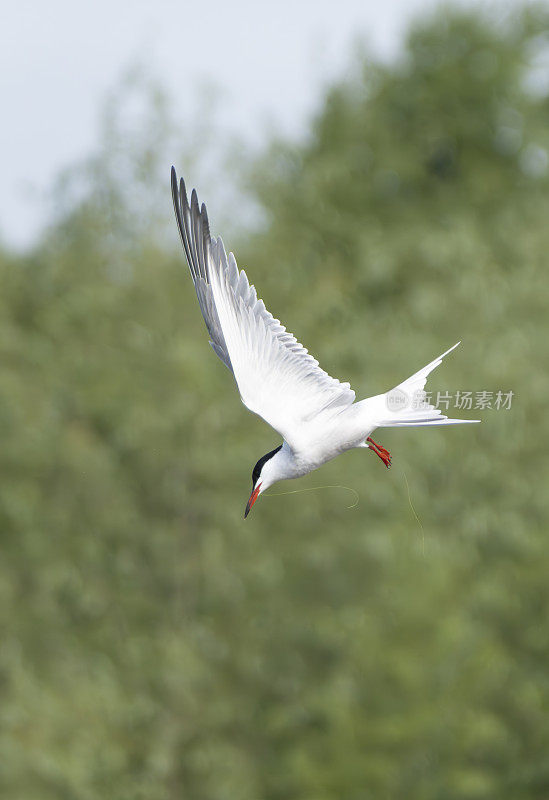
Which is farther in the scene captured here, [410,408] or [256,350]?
[256,350]

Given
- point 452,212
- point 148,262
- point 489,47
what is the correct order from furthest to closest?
point 489,47
point 452,212
point 148,262

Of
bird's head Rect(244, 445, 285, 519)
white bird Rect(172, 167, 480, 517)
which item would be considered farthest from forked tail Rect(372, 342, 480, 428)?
bird's head Rect(244, 445, 285, 519)

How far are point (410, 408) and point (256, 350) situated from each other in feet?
1.56

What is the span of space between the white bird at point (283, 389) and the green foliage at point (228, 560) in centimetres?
1212

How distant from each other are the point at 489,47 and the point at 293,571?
23.0 meters

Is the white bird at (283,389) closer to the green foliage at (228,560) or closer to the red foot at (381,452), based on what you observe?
the red foot at (381,452)

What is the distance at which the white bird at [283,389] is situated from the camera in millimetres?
2535

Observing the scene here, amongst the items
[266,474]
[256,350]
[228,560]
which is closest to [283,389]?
[256,350]

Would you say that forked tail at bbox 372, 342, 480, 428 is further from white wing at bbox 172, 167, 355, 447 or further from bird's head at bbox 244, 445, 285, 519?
bird's head at bbox 244, 445, 285, 519

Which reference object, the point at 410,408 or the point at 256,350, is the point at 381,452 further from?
the point at 256,350

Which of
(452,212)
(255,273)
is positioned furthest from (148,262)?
(452,212)

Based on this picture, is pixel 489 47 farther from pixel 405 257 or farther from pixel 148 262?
pixel 148 262

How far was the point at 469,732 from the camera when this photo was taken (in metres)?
17.4

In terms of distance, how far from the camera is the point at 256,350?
292 centimetres
